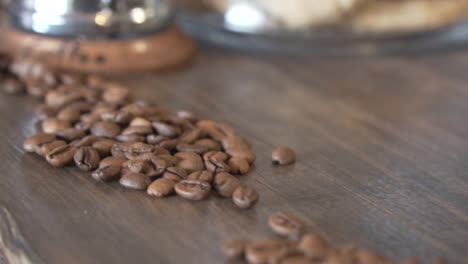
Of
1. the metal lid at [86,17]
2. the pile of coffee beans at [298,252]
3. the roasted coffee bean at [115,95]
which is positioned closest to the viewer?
the pile of coffee beans at [298,252]

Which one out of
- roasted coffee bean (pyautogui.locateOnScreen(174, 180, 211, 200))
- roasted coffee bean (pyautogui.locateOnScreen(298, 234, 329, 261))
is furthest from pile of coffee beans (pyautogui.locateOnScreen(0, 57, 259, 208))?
roasted coffee bean (pyautogui.locateOnScreen(298, 234, 329, 261))

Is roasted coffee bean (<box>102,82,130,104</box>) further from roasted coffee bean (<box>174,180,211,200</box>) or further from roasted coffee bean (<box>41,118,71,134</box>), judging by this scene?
roasted coffee bean (<box>174,180,211,200</box>)

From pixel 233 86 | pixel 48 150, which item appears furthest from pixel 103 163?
pixel 233 86

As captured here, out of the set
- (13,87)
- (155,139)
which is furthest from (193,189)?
(13,87)

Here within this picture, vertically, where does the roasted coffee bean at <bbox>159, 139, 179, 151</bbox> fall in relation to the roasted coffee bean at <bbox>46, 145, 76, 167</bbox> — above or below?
above

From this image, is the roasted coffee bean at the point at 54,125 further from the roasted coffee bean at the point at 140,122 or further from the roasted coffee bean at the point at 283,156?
the roasted coffee bean at the point at 283,156

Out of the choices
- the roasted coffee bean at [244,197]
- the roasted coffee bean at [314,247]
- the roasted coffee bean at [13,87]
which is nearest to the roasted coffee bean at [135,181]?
the roasted coffee bean at [244,197]

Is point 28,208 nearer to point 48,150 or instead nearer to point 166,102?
point 48,150
